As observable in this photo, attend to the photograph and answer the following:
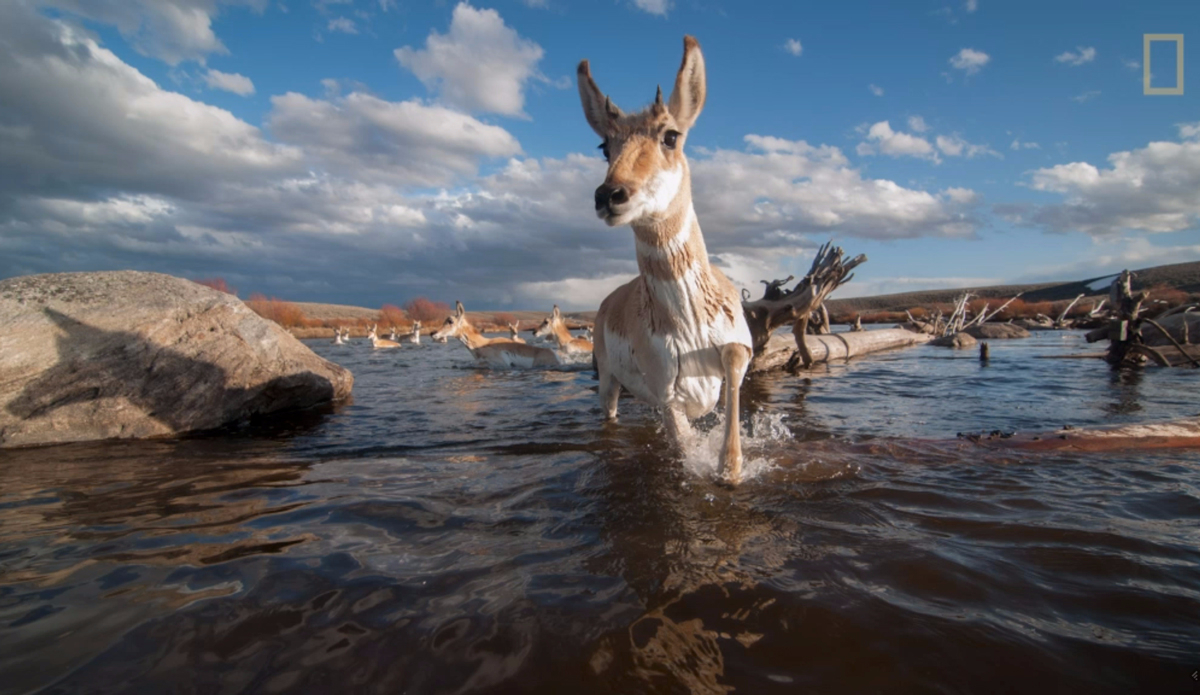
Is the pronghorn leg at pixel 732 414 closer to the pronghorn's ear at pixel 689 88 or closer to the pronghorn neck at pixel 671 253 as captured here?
the pronghorn neck at pixel 671 253

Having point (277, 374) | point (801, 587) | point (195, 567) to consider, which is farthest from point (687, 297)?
point (277, 374)

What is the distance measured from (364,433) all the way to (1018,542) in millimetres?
7757

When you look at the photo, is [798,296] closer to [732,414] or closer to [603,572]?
[732,414]

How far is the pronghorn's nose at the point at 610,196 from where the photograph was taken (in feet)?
11.5

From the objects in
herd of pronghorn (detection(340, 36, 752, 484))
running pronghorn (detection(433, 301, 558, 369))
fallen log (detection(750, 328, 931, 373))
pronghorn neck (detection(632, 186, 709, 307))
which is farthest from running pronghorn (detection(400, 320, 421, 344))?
pronghorn neck (detection(632, 186, 709, 307))

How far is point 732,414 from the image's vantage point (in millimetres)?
4641

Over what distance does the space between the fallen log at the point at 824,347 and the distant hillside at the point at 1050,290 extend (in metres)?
27.9

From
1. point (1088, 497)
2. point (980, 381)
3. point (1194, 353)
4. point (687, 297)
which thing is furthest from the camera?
point (1194, 353)

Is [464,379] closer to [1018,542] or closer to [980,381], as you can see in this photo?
[980,381]

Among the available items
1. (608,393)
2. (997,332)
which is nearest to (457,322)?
(608,393)

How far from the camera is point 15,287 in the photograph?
27.1 ft

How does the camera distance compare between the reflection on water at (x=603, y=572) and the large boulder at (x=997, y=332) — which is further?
the large boulder at (x=997, y=332)

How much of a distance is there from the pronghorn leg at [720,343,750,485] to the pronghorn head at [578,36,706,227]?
4.64 feet

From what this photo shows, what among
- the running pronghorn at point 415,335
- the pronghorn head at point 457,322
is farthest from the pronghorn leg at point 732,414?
the running pronghorn at point 415,335
